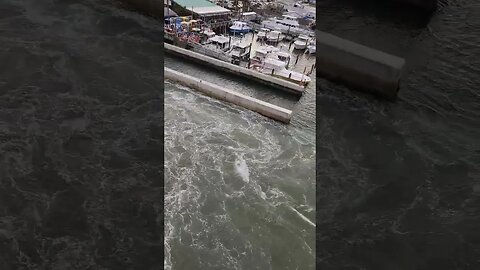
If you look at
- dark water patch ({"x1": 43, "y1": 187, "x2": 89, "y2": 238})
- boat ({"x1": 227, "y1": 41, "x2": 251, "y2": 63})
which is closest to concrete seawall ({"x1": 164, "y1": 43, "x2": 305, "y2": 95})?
boat ({"x1": 227, "y1": 41, "x2": 251, "y2": 63})

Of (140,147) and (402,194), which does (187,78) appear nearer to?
(140,147)

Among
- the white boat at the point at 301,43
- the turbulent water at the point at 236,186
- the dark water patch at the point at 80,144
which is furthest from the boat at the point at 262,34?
the dark water patch at the point at 80,144

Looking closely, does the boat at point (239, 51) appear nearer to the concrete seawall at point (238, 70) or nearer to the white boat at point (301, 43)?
the concrete seawall at point (238, 70)

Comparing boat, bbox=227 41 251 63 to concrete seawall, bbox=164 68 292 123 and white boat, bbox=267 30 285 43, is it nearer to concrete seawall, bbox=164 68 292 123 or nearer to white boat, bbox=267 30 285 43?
white boat, bbox=267 30 285 43

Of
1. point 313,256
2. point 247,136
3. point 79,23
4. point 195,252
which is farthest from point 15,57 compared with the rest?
point 313,256

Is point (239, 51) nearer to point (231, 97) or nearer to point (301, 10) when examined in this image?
point (231, 97)

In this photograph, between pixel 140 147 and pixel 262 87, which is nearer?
pixel 140 147
